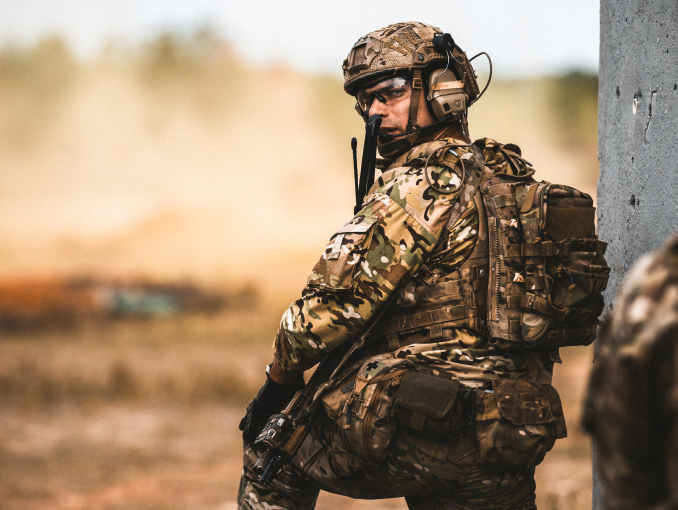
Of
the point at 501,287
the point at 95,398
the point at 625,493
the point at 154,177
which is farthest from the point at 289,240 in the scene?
the point at 625,493

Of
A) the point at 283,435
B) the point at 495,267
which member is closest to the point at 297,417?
the point at 283,435

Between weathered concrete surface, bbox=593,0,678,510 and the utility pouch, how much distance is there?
89cm

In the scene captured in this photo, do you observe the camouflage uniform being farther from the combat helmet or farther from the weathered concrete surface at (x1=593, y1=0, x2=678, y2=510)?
the weathered concrete surface at (x1=593, y1=0, x2=678, y2=510)

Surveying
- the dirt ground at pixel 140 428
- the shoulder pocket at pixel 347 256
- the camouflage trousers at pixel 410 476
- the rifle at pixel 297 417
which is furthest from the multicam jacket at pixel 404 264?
the dirt ground at pixel 140 428

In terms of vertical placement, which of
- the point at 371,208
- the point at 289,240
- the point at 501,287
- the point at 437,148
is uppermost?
the point at 437,148

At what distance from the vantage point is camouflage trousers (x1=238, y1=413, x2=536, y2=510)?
2.10 m

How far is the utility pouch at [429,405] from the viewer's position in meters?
2.02

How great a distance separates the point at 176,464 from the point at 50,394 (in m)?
1.86

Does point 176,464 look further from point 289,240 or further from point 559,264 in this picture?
point 559,264

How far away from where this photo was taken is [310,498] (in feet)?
8.16

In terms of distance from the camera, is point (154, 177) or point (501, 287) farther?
point (154, 177)

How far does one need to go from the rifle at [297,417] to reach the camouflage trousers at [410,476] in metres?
0.05

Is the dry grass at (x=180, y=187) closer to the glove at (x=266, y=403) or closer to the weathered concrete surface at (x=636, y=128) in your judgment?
the glove at (x=266, y=403)

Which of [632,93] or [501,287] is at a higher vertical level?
[632,93]
